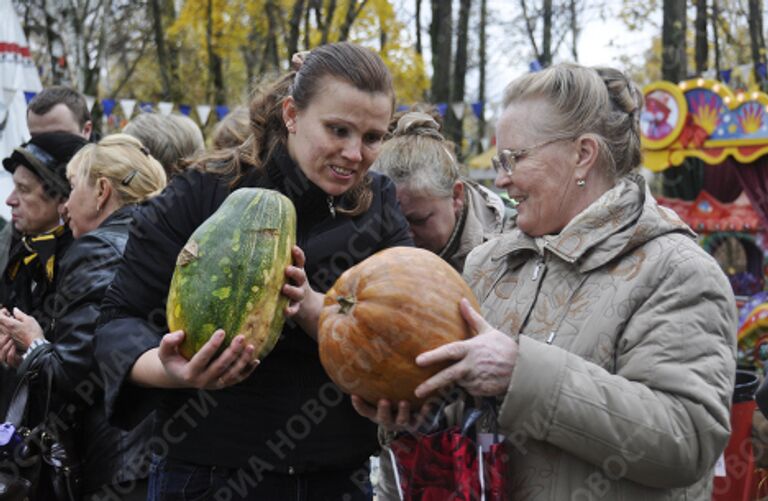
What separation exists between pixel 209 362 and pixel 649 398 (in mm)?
1149

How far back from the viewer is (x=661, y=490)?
2225 mm

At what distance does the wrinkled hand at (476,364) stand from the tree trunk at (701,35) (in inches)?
653

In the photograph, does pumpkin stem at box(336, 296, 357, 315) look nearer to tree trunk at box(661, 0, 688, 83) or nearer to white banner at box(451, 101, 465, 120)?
white banner at box(451, 101, 465, 120)

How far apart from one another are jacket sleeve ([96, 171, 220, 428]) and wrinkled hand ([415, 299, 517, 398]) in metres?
1.00

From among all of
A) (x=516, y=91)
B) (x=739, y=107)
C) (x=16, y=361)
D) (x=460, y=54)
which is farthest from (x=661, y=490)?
(x=460, y=54)

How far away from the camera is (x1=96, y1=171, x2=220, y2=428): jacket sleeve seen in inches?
105

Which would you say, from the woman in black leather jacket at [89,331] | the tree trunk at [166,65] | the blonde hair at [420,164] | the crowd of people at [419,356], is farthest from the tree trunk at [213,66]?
the crowd of people at [419,356]

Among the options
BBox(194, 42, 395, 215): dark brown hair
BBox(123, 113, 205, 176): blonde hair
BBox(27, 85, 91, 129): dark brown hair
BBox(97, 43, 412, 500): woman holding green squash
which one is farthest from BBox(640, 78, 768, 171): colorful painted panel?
BBox(97, 43, 412, 500): woman holding green squash

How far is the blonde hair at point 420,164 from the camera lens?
3867 mm

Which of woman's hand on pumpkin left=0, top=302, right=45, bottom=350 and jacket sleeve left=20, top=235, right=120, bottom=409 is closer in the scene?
jacket sleeve left=20, top=235, right=120, bottom=409

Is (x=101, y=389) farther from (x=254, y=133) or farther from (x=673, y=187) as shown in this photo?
(x=673, y=187)

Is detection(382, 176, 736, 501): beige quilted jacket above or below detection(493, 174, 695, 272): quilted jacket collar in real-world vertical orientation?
below

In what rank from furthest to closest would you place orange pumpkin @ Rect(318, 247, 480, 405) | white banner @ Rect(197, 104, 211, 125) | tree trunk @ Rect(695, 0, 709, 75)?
tree trunk @ Rect(695, 0, 709, 75), white banner @ Rect(197, 104, 211, 125), orange pumpkin @ Rect(318, 247, 480, 405)

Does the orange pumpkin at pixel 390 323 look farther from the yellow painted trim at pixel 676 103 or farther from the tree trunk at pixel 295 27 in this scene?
the tree trunk at pixel 295 27
